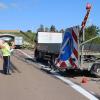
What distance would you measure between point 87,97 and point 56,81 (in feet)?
14.0

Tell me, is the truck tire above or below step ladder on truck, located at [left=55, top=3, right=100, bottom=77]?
below

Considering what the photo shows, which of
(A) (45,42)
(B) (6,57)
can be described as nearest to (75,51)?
(B) (6,57)

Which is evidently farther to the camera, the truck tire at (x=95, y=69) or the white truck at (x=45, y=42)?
the white truck at (x=45, y=42)

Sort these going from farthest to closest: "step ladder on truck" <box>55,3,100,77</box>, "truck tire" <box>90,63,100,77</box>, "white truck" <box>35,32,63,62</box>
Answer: "white truck" <box>35,32,63,62</box> < "step ladder on truck" <box>55,3,100,77</box> < "truck tire" <box>90,63,100,77</box>

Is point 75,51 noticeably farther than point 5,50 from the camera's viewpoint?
No

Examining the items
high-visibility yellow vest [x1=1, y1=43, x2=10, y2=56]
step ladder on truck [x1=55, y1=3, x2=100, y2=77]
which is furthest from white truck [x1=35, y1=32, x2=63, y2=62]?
high-visibility yellow vest [x1=1, y1=43, x2=10, y2=56]

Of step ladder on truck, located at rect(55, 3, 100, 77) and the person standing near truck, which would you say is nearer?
step ladder on truck, located at rect(55, 3, 100, 77)

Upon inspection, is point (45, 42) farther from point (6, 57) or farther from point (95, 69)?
point (95, 69)

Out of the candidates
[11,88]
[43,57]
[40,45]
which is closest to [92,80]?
[11,88]

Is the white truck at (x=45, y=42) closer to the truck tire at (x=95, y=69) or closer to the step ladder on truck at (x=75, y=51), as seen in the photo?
the step ladder on truck at (x=75, y=51)

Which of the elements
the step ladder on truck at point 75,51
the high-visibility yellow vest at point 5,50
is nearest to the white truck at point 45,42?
the step ladder on truck at point 75,51

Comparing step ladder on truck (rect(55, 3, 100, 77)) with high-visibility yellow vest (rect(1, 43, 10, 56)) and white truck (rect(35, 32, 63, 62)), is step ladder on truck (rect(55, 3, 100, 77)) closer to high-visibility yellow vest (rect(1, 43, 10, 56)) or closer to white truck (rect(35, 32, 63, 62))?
high-visibility yellow vest (rect(1, 43, 10, 56))

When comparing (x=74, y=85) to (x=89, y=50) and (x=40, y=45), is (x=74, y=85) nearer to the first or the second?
(x=89, y=50)

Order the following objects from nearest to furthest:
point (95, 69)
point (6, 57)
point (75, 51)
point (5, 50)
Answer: point (95, 69) < point (75, 51) < point (6, 57) < point (5, 50)
